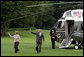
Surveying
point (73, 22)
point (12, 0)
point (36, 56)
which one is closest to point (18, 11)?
point (12, 0)

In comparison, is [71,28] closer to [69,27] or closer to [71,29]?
[71,29]

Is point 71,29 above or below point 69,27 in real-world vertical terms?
below

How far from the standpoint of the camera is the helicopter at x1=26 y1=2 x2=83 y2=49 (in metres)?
27.7

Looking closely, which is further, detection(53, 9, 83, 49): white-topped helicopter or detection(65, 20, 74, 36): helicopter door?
detection(65, 20, 74, 36): helicopter door

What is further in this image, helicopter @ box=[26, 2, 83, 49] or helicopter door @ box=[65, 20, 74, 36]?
helicopter door @ box=[65, 20, 74, 36]

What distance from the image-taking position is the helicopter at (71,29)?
27688 millimetres

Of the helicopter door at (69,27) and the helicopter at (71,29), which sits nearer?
the helicopter at (71,29)

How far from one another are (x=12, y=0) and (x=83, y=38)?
29309 mm

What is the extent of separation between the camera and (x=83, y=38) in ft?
88.6

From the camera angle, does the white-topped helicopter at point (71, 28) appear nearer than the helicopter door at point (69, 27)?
Yes

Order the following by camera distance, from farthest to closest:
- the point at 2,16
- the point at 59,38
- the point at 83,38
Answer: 1. the point at 2,16
2. the point at 59,38
3. the point at 83,38

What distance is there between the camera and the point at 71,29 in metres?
29.8

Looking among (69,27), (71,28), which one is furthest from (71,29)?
(69,27)

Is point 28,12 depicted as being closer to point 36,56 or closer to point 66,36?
point 66,36
